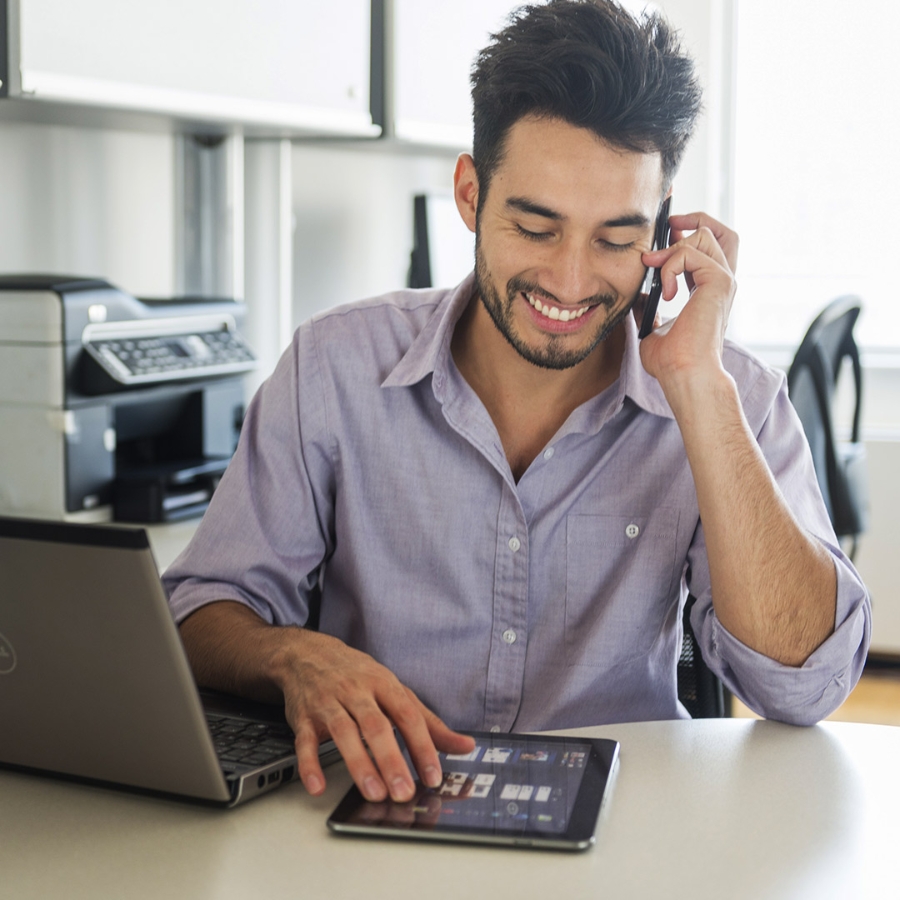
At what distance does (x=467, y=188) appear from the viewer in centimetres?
151

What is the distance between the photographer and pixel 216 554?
1.35 m

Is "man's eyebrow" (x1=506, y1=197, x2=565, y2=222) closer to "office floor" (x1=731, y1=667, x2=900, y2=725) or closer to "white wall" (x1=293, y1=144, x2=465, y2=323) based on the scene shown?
"white wall" (x1=293, y1=144, x2=465, y2=323)

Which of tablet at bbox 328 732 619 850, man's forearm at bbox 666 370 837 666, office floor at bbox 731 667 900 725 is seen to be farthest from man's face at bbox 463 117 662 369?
office floor at bbox 731 667 900 725

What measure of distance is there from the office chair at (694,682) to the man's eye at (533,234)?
447 millimetres

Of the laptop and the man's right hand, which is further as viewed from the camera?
the man's right hand

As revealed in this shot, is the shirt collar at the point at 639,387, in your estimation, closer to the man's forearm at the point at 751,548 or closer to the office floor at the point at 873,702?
the man's forearm at the point at 751,548

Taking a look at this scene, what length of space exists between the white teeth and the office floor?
6.56ft

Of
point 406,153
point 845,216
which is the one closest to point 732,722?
point 406,153

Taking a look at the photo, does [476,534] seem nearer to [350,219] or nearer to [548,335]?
[548,335]

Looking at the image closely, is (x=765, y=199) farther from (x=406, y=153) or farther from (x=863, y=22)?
(x=406, y=153)

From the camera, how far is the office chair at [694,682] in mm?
1380

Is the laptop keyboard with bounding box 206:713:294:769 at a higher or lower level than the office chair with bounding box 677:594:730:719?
higher

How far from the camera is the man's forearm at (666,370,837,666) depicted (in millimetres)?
1200

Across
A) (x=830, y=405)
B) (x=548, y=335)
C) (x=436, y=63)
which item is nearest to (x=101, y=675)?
(x=548, y=335)
